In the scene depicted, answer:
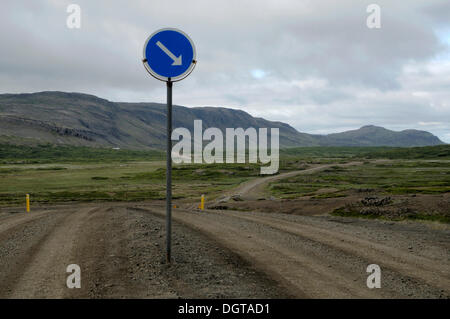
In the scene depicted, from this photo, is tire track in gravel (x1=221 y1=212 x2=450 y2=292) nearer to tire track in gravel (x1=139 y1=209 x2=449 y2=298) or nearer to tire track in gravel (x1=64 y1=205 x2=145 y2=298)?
tire track in gravel (x1=139 y1=209 x2=449 y2=298)

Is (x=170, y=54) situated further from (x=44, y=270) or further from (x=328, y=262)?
(x=328, y=262)

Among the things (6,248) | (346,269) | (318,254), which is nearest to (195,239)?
(318,254)

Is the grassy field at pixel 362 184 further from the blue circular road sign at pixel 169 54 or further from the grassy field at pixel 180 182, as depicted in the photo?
the blue circular road sign at pixel 169 54

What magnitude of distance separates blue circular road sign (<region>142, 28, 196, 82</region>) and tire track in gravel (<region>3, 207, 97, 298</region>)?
5.68m

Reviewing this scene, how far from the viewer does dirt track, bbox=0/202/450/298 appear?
8039 millimetres

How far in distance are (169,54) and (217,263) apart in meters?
6.10

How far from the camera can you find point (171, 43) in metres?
8.70

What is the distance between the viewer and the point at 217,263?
10398 mm

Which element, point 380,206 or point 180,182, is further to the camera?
point 180,182

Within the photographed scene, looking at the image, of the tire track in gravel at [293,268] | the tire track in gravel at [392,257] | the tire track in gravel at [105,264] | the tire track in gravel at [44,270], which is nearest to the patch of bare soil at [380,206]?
the tire track in gravel at [392,257]

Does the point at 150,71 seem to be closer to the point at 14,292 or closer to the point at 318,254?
the point at 14,292

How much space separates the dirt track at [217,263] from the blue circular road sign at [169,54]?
518 cm

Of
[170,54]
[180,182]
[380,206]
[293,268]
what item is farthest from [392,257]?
[180,182]
